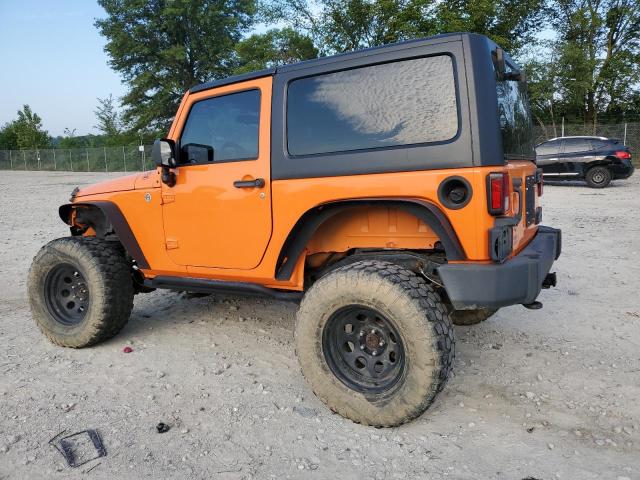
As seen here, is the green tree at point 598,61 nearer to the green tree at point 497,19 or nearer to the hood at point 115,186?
the green tree at point 497,19

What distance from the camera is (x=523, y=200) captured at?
3.11 m

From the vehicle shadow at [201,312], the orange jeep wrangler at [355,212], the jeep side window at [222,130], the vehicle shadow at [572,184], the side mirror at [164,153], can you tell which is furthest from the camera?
the vehicle shadow at [572,184]

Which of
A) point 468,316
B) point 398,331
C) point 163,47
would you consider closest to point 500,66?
point 398,331

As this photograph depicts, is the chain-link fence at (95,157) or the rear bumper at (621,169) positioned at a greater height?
the chain-link fence at (95,157)

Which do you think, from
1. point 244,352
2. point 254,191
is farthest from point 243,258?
point 244,352

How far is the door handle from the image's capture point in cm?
313

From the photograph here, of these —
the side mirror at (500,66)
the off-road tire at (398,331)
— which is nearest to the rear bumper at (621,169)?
the side mirror at (500,66)

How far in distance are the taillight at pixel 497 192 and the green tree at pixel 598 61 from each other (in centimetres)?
2886

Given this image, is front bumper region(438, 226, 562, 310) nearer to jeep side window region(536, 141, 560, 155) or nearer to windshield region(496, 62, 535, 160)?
windshield region(496, 62, 535, 160)

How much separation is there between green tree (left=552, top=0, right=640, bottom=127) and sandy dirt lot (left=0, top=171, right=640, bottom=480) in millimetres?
26732

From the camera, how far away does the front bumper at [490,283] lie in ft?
8.14

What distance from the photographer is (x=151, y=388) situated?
3.23 meters

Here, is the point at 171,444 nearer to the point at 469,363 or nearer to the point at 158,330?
the point at 158,330

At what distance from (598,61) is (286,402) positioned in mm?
31324
